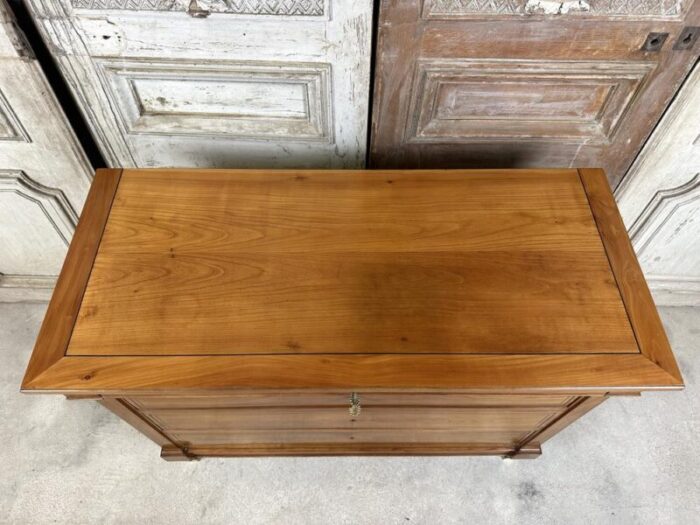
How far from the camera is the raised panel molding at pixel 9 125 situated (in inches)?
30.8

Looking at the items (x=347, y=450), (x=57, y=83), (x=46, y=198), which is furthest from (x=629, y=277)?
(x=46, y=198)

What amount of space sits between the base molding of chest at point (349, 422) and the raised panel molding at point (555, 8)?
0.56 m

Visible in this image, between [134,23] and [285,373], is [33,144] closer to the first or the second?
[134,23]

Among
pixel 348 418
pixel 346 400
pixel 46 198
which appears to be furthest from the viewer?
pixel 46 198

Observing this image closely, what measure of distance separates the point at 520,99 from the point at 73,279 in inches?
30.7

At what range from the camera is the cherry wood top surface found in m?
0.64

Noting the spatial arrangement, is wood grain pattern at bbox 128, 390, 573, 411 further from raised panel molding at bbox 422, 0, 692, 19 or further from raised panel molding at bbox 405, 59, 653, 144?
raised panel molding at bbox 422, 0, 692, 19

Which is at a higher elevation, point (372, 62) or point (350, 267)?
point (372, 62)

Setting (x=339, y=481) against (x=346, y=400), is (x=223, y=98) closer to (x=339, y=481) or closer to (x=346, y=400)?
(x=346, y=400)

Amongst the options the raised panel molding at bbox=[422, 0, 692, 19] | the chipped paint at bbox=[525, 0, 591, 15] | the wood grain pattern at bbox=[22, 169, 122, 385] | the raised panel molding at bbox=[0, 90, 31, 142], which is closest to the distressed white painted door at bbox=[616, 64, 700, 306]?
the raised panel molding at bbox=[422, 0, 692, 19]

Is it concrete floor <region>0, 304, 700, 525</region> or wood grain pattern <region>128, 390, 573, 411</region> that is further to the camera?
concrete floor <region>0, 304, 700, 525</region>

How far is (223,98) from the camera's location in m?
0.80

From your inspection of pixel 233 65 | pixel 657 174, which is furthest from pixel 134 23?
pixel 657 174

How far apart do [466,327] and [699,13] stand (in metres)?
0.58
